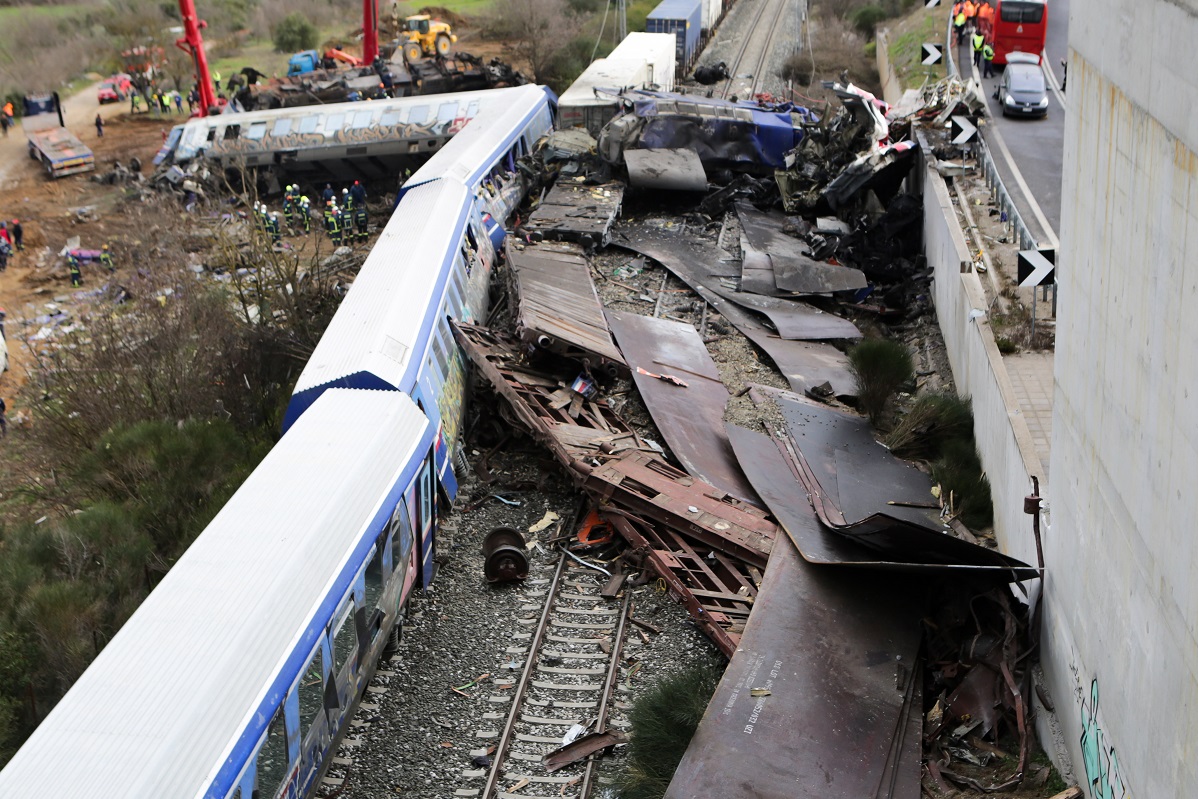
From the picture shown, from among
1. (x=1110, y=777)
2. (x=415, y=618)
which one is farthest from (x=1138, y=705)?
(x=415, y=618)

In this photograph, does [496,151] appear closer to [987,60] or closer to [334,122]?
[334,122]

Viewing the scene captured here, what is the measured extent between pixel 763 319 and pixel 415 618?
983 cm

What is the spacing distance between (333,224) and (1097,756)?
2142cm

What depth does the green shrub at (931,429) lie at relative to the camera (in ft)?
49.8

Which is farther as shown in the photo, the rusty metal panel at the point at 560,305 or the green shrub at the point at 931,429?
the rusty metal panel at the point at 560,305

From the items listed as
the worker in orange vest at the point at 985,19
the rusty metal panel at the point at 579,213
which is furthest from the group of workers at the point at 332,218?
the worker in orange vest at the point at 985,19

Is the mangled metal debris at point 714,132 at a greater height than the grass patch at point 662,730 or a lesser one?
greater

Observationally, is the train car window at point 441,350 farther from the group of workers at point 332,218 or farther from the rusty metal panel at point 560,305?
the group of workers at point 332,218

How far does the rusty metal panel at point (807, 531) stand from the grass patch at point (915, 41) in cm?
2180

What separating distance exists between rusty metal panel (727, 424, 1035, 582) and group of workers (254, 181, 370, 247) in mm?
14259

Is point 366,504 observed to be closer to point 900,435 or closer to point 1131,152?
point 1131,152

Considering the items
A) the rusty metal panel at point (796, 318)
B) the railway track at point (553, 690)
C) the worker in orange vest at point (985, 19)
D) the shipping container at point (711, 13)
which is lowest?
the railway track at point (553, 690)

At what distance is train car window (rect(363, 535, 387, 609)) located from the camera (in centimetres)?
1030

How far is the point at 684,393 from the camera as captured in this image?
52.2 ft
